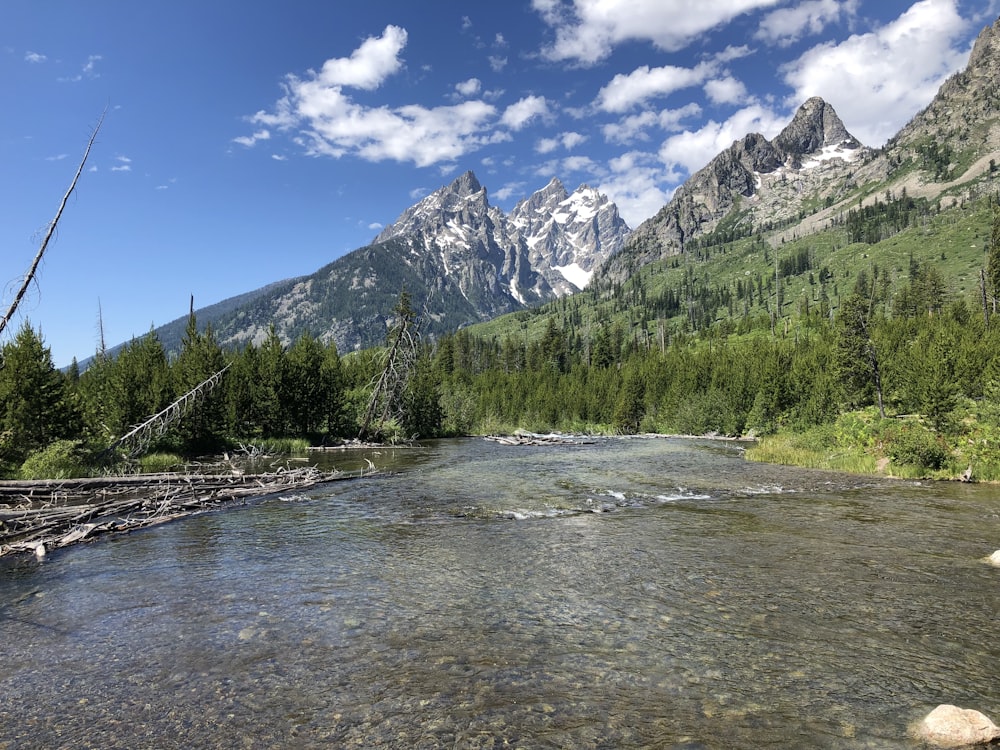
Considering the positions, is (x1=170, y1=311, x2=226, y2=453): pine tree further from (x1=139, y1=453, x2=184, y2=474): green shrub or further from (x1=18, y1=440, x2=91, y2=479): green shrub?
(x1=18, y1=440, x2=91, y2=479): green shrub

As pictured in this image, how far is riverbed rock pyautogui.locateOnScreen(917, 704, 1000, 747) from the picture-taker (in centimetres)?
694

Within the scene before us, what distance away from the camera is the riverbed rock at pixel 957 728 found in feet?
22.8

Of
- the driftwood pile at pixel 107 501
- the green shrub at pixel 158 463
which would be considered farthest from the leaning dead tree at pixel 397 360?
the driftwood pile at pixel 107 501

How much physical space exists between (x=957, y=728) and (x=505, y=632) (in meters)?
7.05

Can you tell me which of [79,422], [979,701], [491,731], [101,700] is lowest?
[979,701]

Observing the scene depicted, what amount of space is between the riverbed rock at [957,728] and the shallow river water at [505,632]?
0.32m

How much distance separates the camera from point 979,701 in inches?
321

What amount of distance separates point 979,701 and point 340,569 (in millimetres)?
13626

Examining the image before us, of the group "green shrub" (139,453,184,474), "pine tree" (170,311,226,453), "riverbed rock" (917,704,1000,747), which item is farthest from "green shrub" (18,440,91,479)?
"riverbed rock" (917,704,1000,747)

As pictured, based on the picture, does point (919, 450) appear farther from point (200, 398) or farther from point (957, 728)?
point (200, 398)

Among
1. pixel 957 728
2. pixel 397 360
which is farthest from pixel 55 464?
pixel 957 728

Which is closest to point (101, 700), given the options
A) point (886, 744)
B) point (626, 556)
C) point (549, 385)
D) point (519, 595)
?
point (519, 595)

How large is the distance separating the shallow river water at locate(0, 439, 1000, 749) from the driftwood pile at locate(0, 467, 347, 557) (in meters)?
1.60

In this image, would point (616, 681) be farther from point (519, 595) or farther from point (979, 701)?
point (979, 701)
